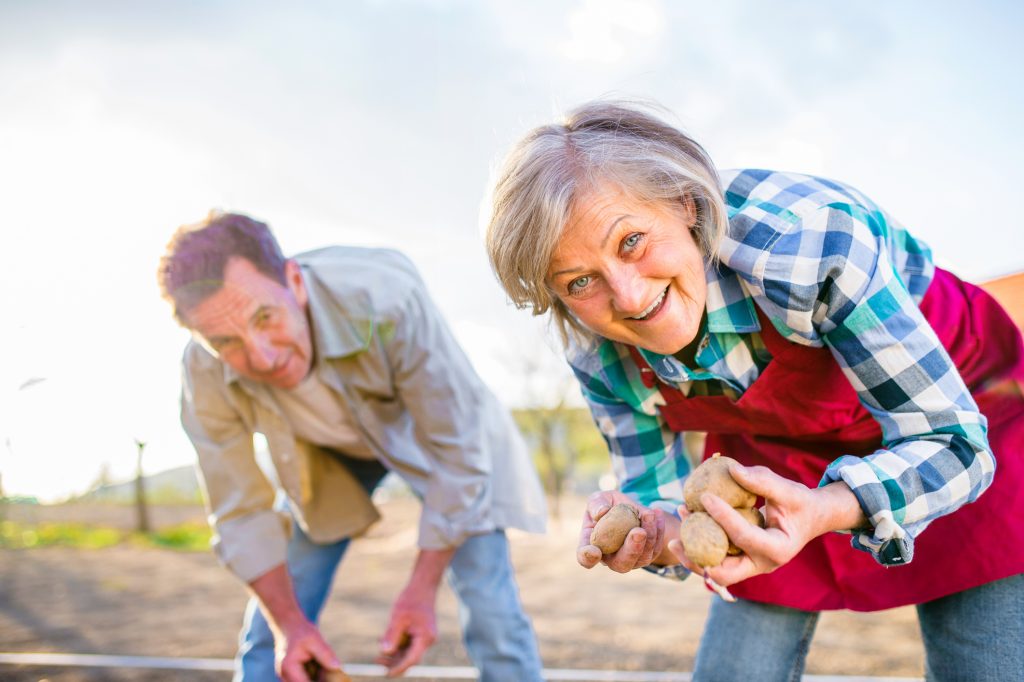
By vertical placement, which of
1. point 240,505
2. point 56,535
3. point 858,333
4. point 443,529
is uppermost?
point 858,333

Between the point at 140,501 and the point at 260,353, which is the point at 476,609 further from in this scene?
the point at 140,501

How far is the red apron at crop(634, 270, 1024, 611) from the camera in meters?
1.40

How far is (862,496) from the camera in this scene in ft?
3.72

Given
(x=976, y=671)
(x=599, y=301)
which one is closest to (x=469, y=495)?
(x=599, y=301)

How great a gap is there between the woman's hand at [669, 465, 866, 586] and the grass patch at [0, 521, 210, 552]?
27.7ft

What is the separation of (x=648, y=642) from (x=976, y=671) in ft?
9.78

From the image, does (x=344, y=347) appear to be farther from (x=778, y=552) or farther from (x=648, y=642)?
(x=648, y=642)

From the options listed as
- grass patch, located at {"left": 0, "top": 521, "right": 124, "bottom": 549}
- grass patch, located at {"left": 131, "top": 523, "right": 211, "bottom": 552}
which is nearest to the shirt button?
grass patch, located at {"left": 131, "top": 523, "right": 211, "bottom": 552}

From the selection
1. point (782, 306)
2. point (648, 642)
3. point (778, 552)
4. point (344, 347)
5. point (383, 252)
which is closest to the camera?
point (778, 552)

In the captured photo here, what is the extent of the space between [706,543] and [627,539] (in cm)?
24

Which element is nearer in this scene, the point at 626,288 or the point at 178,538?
the point at 626,288

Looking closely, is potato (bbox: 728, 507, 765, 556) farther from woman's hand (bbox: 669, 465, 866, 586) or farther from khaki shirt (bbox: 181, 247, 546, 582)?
khaki shirt (bbox: 181, 247, 546, 582)

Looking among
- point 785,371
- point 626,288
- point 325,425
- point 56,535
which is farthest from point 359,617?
point 56,535

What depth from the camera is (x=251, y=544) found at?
7.48ft
